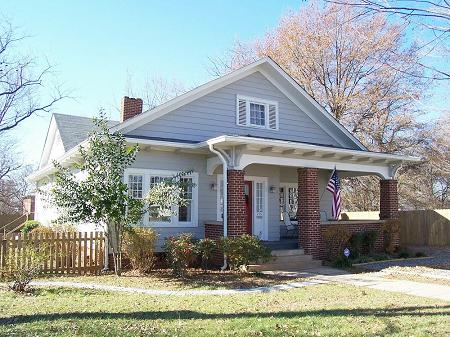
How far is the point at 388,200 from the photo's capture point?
55.8ft

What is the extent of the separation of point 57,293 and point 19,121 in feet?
37.0

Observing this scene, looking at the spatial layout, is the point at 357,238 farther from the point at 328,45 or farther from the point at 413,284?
the point at 328,45

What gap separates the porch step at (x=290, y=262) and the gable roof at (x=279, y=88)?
218 inches

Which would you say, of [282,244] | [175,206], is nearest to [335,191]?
[282,244]

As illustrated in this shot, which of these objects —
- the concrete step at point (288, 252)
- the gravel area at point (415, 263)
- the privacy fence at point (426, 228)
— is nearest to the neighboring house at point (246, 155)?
the concrete step at point (288, 252)

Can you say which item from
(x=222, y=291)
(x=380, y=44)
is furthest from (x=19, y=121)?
(x=380, y=44)

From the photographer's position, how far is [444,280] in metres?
11.3

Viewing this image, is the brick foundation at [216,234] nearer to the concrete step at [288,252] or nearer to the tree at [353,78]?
the concrete step at [288,252]

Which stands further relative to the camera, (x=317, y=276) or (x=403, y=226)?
(x=403, y=226)

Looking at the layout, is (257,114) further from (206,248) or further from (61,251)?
(61,251)

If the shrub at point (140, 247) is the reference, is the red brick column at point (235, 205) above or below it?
above

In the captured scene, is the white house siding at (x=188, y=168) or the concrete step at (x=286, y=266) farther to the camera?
the white house siding at (x=188, y=168)

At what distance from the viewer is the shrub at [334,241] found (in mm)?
14617

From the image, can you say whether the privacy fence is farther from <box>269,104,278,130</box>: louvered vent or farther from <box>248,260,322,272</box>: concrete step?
<box>248,260,322,272</box>: concrete step
